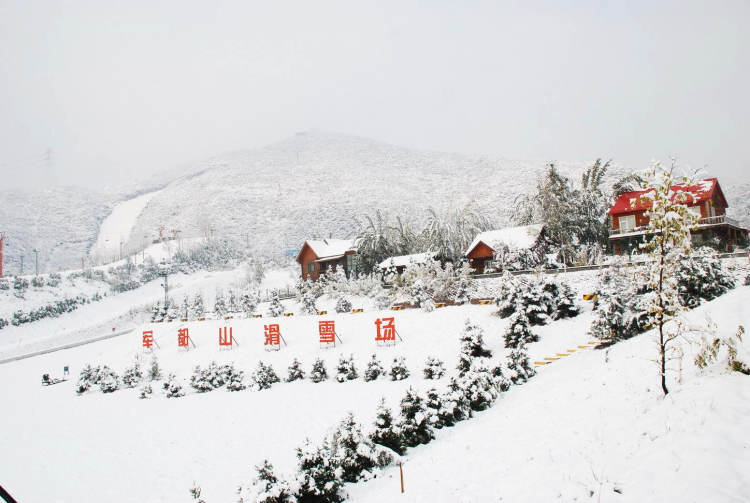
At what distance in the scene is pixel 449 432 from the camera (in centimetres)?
1028

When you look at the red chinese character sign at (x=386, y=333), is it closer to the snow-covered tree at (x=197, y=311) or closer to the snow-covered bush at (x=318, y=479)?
the snow-covered bush at (x=318, y=479)

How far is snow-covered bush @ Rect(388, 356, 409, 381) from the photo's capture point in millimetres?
16547

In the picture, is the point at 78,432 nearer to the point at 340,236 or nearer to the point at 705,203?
the point at 705,203

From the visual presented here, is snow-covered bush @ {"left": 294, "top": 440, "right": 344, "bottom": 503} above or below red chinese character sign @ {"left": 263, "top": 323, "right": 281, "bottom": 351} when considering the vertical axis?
above

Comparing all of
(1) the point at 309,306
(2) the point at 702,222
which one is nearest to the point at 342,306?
(1) the point at 309,306

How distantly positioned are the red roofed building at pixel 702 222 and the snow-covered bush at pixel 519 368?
19.1 m

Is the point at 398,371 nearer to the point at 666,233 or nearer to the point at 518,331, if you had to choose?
the point at 518,331

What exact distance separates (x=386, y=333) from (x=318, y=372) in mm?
3738

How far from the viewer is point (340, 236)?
9212cm

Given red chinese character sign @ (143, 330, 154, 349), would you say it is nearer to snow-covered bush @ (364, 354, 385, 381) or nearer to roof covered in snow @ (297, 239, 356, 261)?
snow-covered bush @ (364, 354, 385, 381)

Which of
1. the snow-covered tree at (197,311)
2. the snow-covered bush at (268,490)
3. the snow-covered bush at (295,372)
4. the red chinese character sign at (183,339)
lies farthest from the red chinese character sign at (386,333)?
the snow-covered tree at (197,311)

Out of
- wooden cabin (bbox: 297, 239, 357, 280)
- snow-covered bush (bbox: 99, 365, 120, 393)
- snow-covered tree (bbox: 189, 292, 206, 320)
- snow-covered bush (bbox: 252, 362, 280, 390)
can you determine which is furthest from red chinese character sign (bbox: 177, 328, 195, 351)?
wooden cabin (bbox: 297, 239, 357, 280)

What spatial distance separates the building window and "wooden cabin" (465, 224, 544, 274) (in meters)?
6.83

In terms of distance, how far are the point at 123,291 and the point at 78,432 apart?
58318 mm
